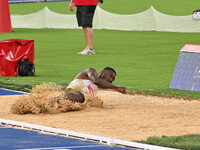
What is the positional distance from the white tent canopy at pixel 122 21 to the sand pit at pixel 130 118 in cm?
1644

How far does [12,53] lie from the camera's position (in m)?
14.7

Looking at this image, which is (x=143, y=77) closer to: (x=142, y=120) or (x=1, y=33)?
(x=142, y=120)

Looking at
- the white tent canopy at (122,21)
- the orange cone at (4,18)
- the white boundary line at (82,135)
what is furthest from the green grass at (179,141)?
the orange cone at (4,18)

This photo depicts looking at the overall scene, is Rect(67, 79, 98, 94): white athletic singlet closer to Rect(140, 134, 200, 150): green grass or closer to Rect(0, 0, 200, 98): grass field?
Rect(0, 0, 200, 98): grass field

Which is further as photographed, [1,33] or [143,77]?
[1,33]

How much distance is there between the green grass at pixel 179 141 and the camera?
7.16 m

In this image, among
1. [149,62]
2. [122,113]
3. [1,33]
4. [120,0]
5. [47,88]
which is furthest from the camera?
[120,0]

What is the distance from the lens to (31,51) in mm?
14891

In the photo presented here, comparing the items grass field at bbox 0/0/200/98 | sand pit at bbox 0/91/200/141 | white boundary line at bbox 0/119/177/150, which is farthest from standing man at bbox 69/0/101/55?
white boundary line at bbox 0/119/177/150

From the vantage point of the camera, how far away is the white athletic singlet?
1050 centimetres

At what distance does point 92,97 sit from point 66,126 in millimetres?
1630

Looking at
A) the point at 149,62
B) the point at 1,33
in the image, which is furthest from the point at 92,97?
the point at 1,33

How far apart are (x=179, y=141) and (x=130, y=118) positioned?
2.04m

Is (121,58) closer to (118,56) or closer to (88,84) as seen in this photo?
(118,56)
